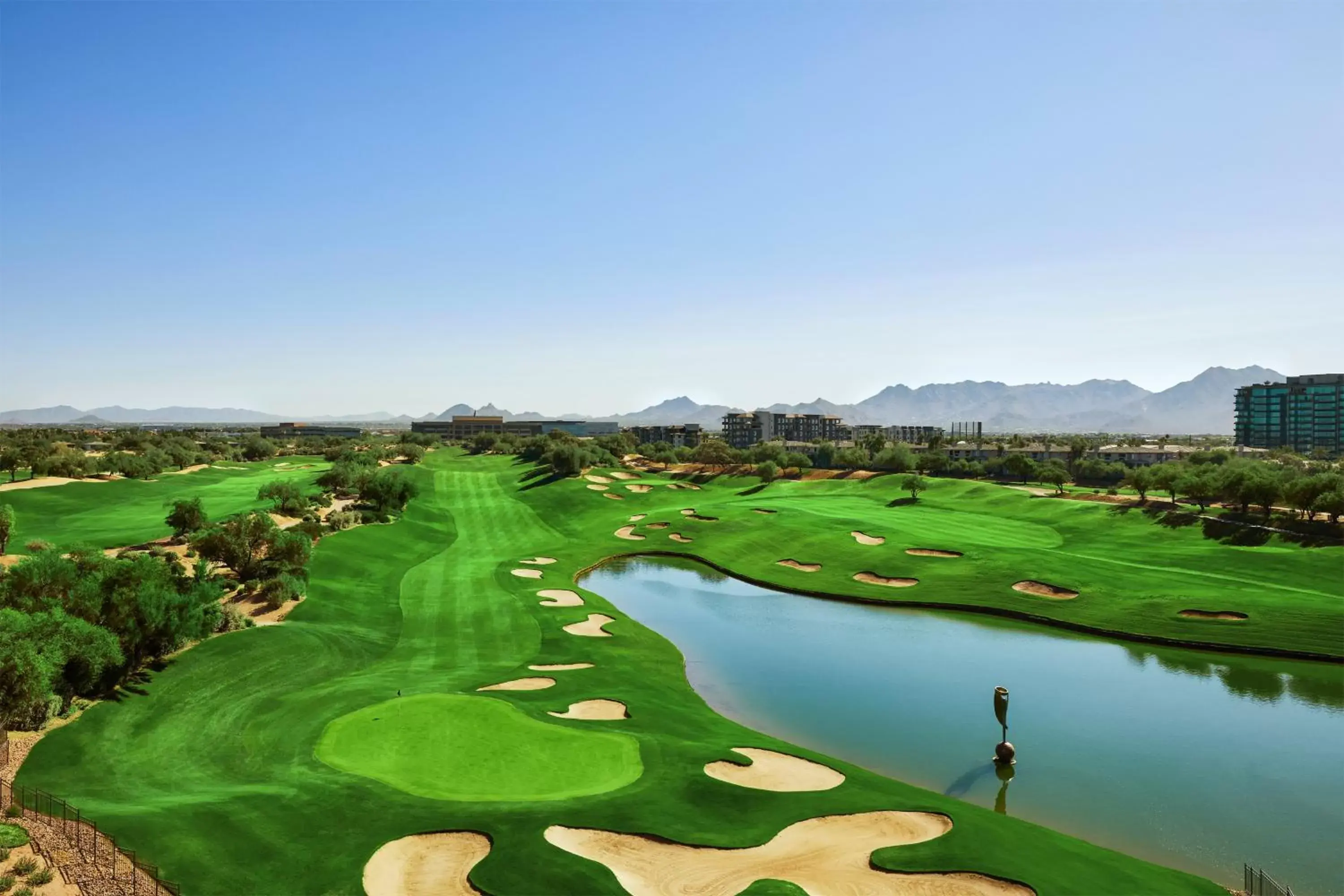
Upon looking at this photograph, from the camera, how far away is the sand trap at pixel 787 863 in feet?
48.9

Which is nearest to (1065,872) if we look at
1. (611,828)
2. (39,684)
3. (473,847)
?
(611,828)

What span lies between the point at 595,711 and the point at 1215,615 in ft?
119

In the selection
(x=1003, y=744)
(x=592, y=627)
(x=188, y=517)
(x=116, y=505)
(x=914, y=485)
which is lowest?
(x=592, y=627)

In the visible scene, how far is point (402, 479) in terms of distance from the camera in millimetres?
67188

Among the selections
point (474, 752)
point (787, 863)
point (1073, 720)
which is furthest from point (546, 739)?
point (1073, 720)

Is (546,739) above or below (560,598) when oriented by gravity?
above

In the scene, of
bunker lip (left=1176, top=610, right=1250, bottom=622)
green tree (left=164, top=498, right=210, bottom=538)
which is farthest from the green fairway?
bunker lip (left=1176, top=610, right=1250, bottom=622)

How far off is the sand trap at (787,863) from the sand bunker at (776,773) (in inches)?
92.1

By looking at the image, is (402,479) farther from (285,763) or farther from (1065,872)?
(1065,872)

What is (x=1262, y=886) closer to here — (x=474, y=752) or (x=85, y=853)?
(x=474, y=752)

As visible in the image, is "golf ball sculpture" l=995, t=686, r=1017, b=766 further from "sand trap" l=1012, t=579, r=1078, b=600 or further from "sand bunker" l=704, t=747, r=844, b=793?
"sand trap" l=1012, t=579, r=1078, b=600

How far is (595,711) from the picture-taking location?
25.7 meters

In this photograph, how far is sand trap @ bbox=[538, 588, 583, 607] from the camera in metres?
42.4

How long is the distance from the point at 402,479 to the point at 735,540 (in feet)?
108
